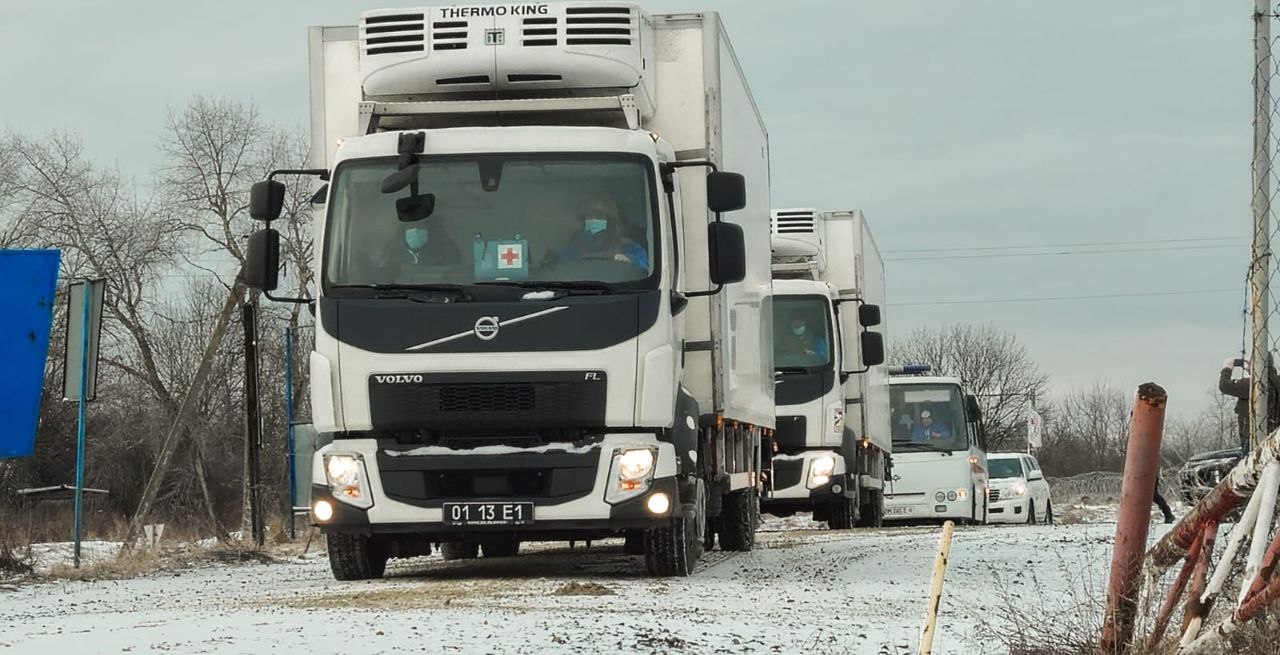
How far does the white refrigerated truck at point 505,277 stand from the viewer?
38.8 ft

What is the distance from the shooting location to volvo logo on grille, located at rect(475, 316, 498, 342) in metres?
11.7

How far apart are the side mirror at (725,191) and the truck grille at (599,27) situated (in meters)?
1.10

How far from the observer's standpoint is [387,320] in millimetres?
11820

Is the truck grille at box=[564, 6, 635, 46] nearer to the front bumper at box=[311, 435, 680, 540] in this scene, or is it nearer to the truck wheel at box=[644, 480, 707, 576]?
the front bumper at box=[311, 435, 680, 540]

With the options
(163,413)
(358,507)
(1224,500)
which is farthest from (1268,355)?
(163,413)

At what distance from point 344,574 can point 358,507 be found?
1264 millimetres

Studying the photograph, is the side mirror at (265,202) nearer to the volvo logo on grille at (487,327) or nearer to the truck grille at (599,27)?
the volvo logo on grille at (487,327)

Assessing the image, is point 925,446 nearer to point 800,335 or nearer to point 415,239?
point 800,335

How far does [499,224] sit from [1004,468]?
24334 mm

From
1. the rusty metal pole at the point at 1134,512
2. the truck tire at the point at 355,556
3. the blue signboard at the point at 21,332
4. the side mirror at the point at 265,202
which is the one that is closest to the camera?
the rusty metal pole at the point at 1134,512

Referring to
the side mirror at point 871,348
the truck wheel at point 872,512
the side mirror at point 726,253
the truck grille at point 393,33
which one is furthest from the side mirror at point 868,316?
the truck grille at point 393,33

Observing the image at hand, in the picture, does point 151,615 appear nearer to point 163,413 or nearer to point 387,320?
point 387,320

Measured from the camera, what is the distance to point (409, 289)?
11898mm

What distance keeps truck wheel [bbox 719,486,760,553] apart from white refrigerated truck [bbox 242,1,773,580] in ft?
13.8
